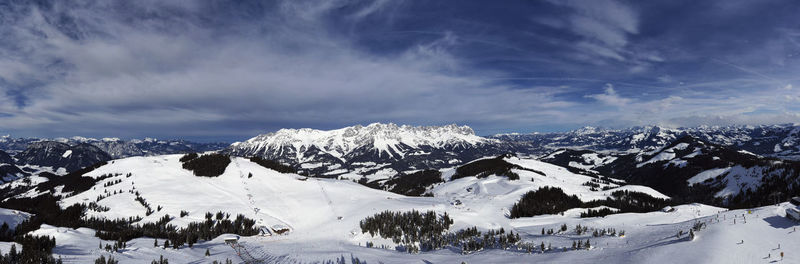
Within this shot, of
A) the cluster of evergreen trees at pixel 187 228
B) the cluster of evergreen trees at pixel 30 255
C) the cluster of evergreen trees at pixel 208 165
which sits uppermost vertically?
the cluster of evergreen trees at pixel 208 165

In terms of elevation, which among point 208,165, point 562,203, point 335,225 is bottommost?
point 562,203

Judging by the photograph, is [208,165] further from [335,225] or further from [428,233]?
[428,233]

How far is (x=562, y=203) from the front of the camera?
6456 centimetres

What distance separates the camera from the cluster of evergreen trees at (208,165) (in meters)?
46.6

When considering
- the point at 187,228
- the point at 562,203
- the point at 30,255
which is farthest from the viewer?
the point at 562,203

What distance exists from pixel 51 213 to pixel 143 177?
1305cm

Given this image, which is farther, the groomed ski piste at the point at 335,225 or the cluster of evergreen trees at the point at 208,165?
the cluster of evergreen trees at the point at 208,165

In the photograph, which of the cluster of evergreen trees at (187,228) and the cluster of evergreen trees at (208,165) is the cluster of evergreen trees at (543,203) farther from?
the cluster of evergreen trees at (208,165)

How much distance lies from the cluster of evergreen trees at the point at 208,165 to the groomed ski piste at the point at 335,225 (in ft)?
3.81

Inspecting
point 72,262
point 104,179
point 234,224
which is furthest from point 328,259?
point 104,179

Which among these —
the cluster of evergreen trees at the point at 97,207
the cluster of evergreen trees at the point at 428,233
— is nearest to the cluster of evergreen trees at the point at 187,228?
the cluster of evergreen trees at the point at 97,207

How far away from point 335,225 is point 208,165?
27629 mm

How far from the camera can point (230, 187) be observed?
43125 millimetres

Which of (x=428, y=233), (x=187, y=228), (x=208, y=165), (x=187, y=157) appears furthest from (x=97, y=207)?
(x=428, y=233)
